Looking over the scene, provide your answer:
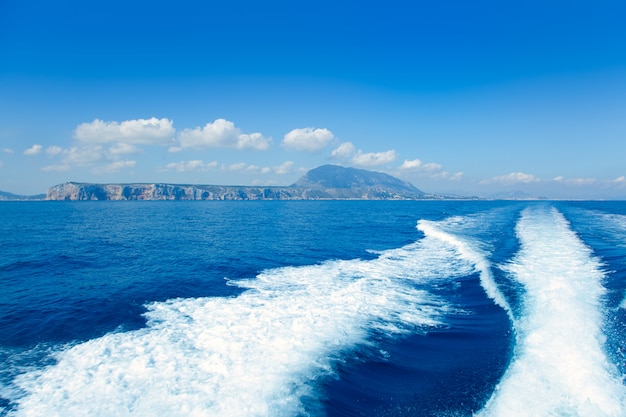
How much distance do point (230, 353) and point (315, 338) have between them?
3.41m

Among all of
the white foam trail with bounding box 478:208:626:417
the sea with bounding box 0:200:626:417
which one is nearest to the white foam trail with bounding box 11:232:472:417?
the sea with bounding box 0:200:626:417

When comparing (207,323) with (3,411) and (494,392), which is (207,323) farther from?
(494,392)

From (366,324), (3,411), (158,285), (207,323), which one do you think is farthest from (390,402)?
(158,285)

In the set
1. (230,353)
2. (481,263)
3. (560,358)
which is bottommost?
(230,353)

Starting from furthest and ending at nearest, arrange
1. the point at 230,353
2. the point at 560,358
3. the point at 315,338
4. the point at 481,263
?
the point at 481,263, the point at 315,338, the point at 230,353, the point at 560,358

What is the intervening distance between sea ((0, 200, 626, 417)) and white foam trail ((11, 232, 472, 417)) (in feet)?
0.20

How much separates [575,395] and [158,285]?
20873 millimetres

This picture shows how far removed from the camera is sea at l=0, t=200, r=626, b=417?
9.17 meters

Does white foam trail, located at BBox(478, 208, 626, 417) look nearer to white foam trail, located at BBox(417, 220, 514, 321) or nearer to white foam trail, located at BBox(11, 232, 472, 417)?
white foam trail, located at BBox(417, 220, 514, 321)

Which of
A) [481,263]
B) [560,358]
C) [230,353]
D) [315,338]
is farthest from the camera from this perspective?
[481,263]

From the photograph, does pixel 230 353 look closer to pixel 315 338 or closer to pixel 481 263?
pixel 315 338

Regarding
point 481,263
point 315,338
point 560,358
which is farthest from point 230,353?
point 481,263

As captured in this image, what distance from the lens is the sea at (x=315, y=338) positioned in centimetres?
917

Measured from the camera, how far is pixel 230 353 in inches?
466
